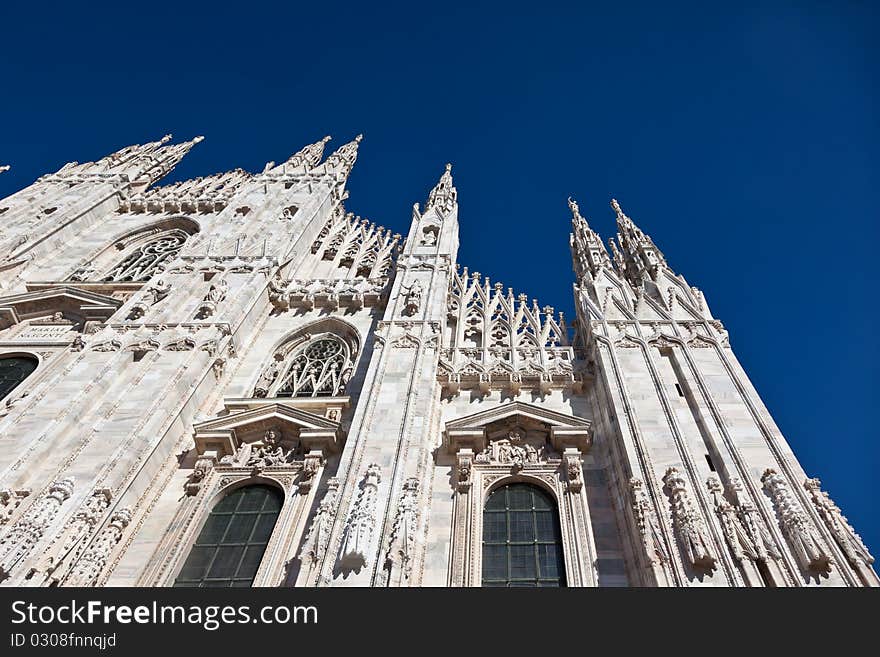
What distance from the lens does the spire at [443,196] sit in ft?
81.6

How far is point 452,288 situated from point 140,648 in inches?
579

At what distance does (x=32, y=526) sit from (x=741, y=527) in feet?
35.8

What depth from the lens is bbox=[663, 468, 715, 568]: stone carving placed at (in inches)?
Answer: 391

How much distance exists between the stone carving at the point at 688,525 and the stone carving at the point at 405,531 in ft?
13.6

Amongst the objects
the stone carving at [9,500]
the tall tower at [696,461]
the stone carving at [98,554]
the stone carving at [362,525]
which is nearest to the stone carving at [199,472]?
the stone carving at [98,554]

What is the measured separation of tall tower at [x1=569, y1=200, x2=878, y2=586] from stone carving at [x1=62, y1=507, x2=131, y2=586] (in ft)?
28.2

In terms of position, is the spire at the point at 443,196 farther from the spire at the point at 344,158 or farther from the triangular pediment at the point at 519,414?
the triangular pediment at the point at 519,414

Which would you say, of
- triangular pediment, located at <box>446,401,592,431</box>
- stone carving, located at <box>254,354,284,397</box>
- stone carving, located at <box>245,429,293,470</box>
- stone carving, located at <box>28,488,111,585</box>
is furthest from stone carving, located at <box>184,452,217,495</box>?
triangular pediment, located at <box>446,401,592,431</box>

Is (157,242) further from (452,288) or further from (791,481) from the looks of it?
(791,481)

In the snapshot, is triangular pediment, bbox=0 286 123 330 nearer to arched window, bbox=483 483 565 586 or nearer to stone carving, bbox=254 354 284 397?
stone carving, bbox=254 354 284 397

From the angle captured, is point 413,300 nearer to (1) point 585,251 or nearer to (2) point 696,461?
(1) point 585,251

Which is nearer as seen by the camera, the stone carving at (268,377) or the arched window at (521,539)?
the arched window at (521,539)

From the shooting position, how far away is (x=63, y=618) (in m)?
7.85

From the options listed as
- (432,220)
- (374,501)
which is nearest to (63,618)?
(374,501)
